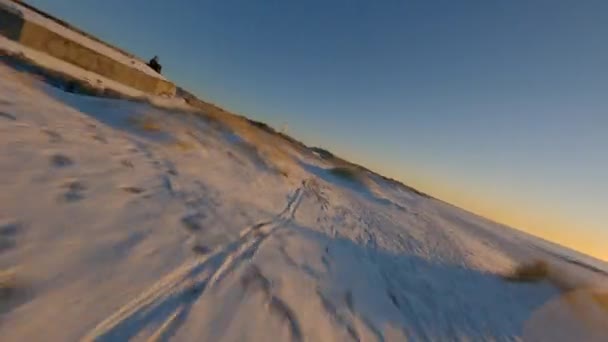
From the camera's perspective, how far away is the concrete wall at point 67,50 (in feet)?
29.5

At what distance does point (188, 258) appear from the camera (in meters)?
3.15

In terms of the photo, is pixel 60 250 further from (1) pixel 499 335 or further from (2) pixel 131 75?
(2) pixel 131 75

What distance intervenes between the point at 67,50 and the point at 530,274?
13.2 meters

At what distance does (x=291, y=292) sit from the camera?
3428mm

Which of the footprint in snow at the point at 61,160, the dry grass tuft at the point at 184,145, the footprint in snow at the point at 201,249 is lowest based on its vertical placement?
the footprint in snow at the point at 201,249

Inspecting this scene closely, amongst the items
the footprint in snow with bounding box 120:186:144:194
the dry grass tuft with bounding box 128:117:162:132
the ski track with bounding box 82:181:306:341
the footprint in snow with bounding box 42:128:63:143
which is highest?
the dry grass tuft with bounding box 128:117:162:132

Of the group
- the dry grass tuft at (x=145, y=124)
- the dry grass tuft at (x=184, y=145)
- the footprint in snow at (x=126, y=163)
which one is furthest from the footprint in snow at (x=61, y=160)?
the dry grass tuft at (x=145, y=124)

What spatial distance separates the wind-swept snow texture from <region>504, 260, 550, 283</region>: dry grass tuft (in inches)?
9.5

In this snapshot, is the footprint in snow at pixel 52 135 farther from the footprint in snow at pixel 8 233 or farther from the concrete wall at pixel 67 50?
the concrete wall at pixel 67 50

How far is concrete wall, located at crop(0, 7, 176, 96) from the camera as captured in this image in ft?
29.5

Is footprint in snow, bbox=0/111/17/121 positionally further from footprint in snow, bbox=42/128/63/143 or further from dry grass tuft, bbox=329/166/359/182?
dry grass tuft, bbox=329/166/359/182

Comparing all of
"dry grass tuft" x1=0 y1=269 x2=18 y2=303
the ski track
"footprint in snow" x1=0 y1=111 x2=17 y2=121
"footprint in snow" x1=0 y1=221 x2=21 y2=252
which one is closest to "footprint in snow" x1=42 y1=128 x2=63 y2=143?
"footprint in snow" x1=0 y1=111 x2=17 y2=121

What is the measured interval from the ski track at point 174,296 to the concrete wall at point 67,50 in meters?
9.19

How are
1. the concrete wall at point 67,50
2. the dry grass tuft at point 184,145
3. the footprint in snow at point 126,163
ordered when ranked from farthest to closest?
the concrete wall at point 67,50, the dry grass tuft at point 184,145, the footprint in snow at point 126,163
